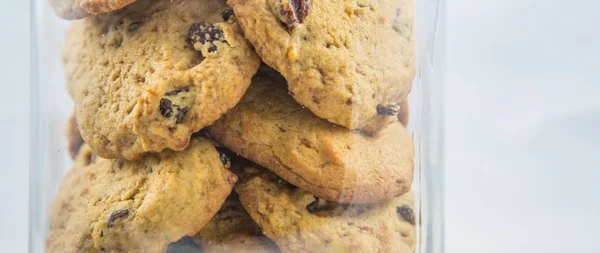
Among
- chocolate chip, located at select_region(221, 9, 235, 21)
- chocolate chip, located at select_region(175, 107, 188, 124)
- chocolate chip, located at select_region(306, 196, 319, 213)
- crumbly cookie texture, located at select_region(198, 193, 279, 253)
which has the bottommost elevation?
crumbly cookie texture, located at select_region(198, 193, 279, 253)

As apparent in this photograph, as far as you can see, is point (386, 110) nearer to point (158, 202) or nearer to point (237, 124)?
point (237, 124)

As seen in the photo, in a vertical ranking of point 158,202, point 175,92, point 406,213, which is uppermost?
point 175,92

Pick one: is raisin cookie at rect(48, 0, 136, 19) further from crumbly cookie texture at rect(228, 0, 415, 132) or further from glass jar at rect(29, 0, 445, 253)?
crumbly cookie texture at rect(228, 0, 415, 132)

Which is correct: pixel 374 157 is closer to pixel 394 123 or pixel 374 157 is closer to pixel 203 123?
pixel 394 123

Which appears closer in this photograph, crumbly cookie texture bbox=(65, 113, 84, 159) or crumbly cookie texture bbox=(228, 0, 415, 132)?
crumbly cookie texture bbox=(228, 0, 415, 132)

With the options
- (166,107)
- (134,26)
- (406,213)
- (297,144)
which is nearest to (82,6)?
(134,26)

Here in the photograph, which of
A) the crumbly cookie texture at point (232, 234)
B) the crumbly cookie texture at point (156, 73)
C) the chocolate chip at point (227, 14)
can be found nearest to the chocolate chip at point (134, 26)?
the crumbly cookie texture at point (156, 73)

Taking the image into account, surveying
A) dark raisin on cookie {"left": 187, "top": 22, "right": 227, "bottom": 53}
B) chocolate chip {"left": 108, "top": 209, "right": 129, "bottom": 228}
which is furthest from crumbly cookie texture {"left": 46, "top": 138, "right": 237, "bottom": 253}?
dark raisin on cookie {"left": 187, "top": 22, "right": 227, "bottom": 53}
